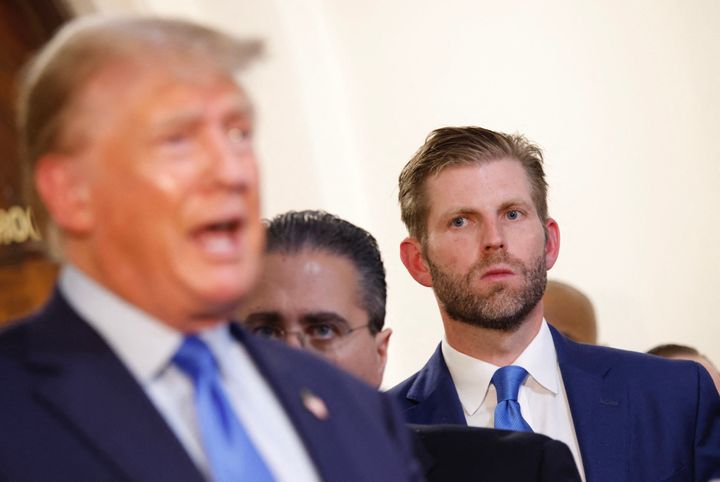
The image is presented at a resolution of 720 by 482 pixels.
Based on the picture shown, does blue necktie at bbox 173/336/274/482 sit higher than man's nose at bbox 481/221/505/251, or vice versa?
blue necktie at bbox 173/336/274/482

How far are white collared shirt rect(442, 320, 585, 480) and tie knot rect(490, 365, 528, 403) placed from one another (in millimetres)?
17

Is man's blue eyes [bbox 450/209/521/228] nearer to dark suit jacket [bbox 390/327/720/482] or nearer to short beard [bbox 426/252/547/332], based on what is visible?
short beard [bbox 426/252/547/332]

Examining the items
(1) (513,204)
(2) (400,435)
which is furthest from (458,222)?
(2) (400,435)

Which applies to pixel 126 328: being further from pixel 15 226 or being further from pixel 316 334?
pixel 15 226

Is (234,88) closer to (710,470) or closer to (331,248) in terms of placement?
(331,248)

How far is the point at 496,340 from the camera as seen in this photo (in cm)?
266

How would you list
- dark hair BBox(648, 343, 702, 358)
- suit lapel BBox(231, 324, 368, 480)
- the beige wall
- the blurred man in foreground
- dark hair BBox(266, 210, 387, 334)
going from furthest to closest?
the beige wall → dark hair BBox(648, 343, 702, 358) → dark hair BBox(266, 210, 387, 334) → suit lapel BBox(231, 324, 368, 480) → the blurred man in foreground

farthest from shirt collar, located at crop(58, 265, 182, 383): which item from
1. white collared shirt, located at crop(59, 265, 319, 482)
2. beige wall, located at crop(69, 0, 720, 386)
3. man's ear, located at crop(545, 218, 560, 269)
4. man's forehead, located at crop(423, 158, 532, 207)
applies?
beige wall, located at crop(69, 0, 720, 386)

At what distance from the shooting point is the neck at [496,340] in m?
2.64

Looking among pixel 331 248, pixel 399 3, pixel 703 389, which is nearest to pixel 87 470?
pixel 331 248

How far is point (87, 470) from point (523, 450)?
0.80 metres

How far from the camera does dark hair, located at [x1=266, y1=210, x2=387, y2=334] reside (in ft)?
6.66

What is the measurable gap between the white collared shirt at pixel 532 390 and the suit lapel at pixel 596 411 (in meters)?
0.03

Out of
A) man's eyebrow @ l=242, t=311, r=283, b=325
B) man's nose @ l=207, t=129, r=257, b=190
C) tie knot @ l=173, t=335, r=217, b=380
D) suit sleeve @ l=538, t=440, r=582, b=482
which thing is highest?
man's nose @ l=207, t=129, r=257, b=190
